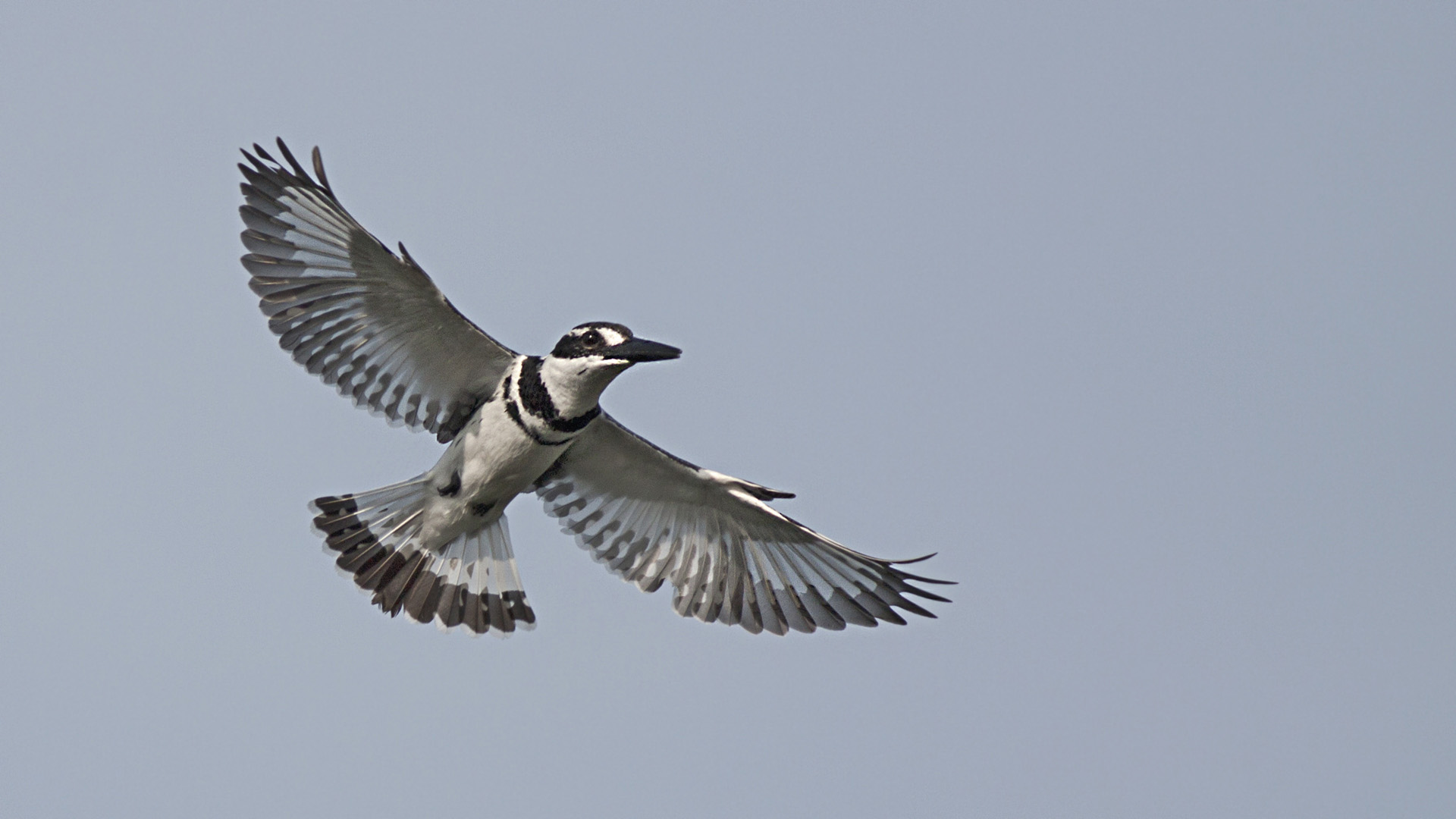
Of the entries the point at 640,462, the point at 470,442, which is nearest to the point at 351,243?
the point at 470,442

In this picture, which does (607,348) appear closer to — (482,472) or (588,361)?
(588,361)

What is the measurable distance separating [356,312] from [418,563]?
2006 mm

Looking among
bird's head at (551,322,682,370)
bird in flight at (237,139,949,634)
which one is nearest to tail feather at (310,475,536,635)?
bird in flight at (237,139,949,634)

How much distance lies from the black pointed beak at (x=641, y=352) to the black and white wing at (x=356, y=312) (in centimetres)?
118

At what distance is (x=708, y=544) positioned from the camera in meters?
13.1

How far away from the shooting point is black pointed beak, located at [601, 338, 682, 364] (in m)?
11.2

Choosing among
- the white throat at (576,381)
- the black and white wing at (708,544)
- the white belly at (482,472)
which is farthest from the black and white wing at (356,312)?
the black and white wing at (708,544)

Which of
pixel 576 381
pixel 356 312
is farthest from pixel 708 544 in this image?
pixel 356 312

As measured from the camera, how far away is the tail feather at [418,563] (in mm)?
12539

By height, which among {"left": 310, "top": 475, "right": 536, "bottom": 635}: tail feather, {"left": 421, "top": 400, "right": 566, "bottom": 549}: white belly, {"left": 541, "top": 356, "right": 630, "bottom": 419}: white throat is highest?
{"left": 541, "top": 356, "right": 630, "bottom": 419}: white throat

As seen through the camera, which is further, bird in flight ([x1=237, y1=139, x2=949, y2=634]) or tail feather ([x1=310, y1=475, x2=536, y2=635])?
tail feather ([x1=310, y1=475, x2=536, y2=635])

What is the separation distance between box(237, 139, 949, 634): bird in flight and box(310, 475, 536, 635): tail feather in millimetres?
13

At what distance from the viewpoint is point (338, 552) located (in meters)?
12.6

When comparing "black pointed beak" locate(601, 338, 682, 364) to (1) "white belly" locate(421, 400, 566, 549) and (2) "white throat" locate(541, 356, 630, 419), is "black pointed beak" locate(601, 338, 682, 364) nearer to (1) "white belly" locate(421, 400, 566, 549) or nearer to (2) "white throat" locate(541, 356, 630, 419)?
(2) "white throat" locate(541, 356, 630, 419)
